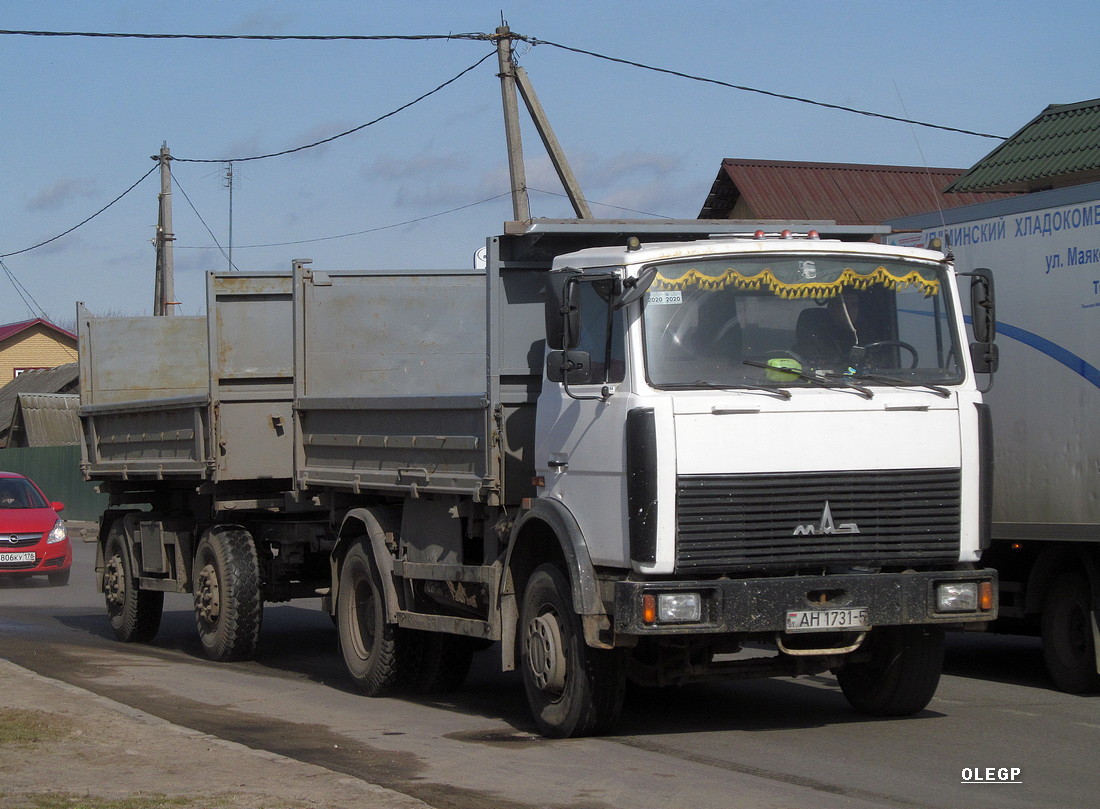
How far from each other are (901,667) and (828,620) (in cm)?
128

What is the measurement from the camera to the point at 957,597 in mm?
7453

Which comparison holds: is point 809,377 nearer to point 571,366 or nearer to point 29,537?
point 571,366

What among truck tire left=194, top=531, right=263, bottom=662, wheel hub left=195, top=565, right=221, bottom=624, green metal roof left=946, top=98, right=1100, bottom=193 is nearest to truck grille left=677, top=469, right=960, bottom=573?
truck tire left=194, top=531, right=263, bottom=662

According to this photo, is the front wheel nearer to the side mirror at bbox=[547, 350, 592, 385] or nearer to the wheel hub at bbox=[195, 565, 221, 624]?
the wheel hub at bbox=[195, 565, 221, 624]

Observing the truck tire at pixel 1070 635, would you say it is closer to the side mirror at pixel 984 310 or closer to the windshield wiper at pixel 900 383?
the side mirror at pixel 984 310

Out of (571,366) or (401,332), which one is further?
(401,332)

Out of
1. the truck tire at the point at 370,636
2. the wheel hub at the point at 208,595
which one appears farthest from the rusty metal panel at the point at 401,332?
the wheel hub at the point at 208,595

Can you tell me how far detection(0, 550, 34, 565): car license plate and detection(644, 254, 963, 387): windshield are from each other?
1495cm

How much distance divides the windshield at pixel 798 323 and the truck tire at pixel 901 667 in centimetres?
160

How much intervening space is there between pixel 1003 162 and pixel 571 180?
5.93 m

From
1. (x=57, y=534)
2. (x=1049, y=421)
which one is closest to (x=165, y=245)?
(x=57, y=534)

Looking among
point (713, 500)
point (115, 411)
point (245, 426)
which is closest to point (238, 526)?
point (245, 426)

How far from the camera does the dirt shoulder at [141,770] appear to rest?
19.5 ft

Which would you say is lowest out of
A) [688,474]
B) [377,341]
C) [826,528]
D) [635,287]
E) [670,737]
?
[670,737]
